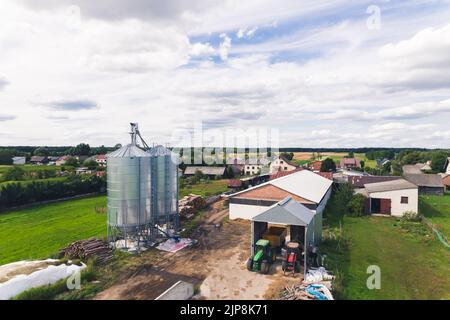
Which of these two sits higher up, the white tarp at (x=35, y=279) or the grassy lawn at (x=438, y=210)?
the white tarp at (x=35, y=279)

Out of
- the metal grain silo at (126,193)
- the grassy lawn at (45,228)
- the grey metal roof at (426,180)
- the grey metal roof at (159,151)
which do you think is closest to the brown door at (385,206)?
the grey metal roof at (426,180)

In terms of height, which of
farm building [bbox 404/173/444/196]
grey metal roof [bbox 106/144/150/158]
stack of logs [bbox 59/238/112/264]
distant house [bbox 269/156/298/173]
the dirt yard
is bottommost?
the dirt yard

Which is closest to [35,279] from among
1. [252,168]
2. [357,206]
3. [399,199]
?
[357,206]

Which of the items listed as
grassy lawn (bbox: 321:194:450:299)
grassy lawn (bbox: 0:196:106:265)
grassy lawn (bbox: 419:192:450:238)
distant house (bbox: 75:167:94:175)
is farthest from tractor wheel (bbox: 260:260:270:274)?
distant house (bbox: 75:167:94:175)

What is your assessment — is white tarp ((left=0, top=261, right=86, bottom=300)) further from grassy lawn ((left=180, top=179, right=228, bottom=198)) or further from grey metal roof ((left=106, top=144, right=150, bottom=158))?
grassy lawn ((left=180, top=179, right=228, bottom=198))

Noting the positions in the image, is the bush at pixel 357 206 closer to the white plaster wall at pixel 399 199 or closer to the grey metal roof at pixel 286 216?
the white plaster wall at pixel 399 199

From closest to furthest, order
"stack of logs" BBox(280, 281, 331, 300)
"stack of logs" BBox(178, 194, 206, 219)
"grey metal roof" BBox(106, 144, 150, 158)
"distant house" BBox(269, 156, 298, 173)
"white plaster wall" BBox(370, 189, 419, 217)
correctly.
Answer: "stack of logs" BBox(280, 281, 331, 300) → "grey metal roof" BBox(106, 144, 150, 158) → "stack of logs" BBox(178, 194, 206, 219) → "white plaster wall" BBox(370, 189, 419, 217) → "distant house" BBox(269, 156, 298, 173)
